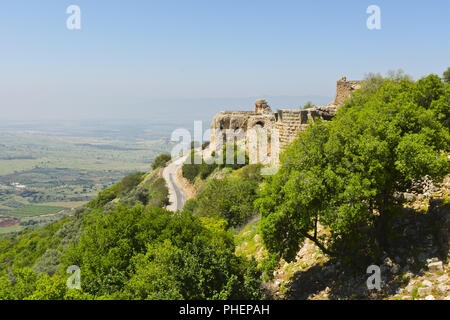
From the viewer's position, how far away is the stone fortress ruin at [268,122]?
20781mm

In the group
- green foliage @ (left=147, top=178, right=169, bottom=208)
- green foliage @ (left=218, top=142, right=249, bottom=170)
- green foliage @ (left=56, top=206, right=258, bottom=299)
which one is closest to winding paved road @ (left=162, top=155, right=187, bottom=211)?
green foliage @ (left=147, top=178, right=169, bottom=208)

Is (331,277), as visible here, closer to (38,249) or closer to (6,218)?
(38,249)

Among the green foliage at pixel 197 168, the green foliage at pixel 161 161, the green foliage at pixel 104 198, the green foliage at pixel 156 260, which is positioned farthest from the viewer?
the green foliage at pixel 161 161

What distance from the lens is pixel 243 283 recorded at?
12.8 meters

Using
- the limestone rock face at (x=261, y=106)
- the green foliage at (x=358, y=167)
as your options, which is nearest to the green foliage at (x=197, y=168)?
the limestone rock face at (x=261, y=106)

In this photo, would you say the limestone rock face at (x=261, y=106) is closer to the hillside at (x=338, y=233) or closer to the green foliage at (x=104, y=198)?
the green foliage at (x=104, y=198)

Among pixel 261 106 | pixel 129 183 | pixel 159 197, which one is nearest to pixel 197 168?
pixel 159 197

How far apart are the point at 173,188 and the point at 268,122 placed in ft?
68.2

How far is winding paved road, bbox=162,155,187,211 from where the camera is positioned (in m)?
42.7

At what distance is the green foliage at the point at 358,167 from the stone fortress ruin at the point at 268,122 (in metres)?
4.75

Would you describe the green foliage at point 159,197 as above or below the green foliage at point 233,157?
below

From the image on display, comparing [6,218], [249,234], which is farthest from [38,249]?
[6,218]

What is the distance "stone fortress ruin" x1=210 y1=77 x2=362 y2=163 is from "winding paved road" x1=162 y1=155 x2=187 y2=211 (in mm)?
8415

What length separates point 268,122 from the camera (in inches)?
1444
